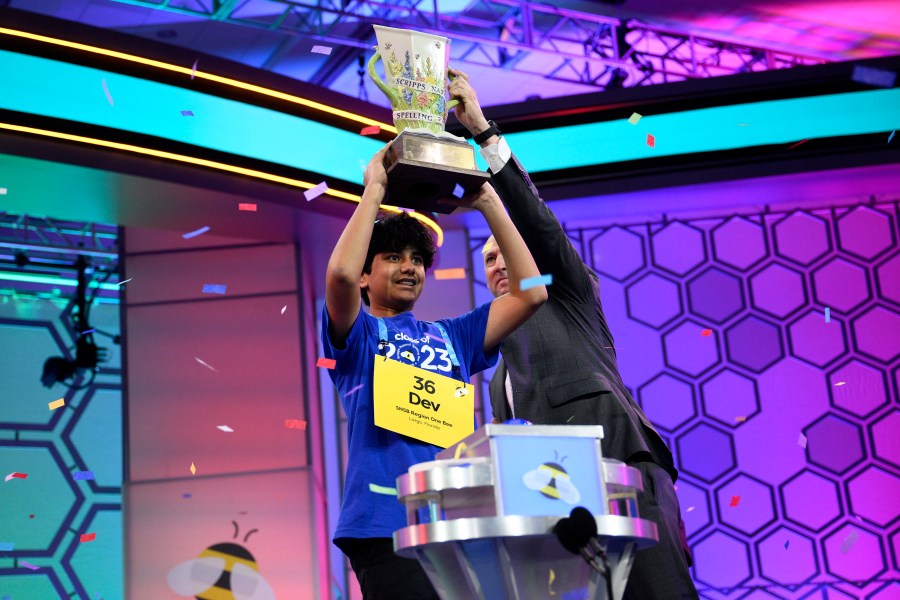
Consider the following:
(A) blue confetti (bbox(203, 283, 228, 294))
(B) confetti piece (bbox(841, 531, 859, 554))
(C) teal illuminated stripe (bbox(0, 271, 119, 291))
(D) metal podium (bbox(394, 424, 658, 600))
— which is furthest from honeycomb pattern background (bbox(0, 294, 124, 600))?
(D) metal podium (bbox(394, 424, 658, 600))

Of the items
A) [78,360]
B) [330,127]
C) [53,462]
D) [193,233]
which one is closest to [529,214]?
[330,127]

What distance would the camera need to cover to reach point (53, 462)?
8.15m

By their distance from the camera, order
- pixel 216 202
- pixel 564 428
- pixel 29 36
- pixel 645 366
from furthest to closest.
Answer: pixel 645 366, pixel 216 202, pixel 29 36, pixel 564 428

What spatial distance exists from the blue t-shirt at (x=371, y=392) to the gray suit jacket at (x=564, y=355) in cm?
10

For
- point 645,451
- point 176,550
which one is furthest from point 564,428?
point 176,550

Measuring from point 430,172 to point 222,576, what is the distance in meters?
3.41

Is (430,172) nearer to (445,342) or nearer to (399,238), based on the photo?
(399,238)

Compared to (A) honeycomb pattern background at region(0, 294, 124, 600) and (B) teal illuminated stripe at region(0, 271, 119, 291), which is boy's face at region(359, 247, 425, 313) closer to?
(B) teal illuminated stripe at region(0, 271, 119, 291)

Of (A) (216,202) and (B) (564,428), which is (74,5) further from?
(B) (564,428)

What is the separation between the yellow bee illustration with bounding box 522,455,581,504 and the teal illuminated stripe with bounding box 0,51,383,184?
10.4 feet

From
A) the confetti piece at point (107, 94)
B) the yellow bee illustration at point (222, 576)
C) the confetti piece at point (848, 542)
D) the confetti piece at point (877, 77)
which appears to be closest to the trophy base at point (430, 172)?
the confetti piece at point (877, 77)

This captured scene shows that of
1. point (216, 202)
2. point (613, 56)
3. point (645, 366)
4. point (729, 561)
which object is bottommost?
point (729, 561)

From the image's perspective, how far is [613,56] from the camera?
7383 mm

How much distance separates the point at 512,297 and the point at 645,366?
3469mm
